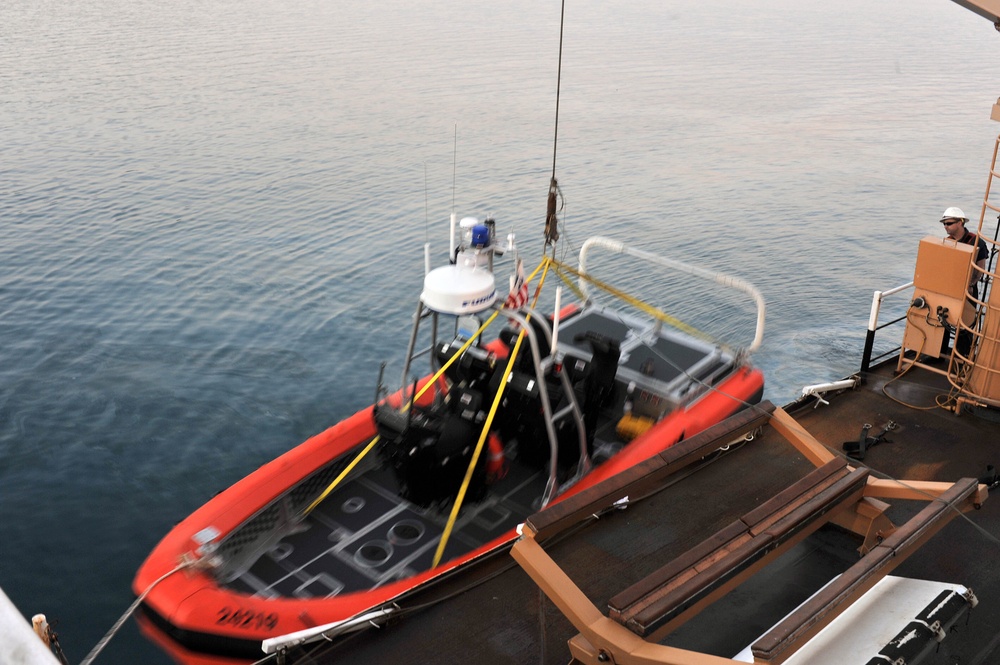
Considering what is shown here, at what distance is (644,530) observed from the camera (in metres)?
5.33

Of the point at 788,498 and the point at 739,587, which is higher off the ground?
the point at 788,498

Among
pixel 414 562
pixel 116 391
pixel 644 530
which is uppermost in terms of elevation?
pixel 644 530

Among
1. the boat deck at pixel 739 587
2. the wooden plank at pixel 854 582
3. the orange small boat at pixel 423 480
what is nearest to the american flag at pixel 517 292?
the orange small boat at pixel 423 480

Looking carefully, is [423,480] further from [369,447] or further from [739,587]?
[739,587]

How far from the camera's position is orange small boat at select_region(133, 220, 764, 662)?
16.2 ft

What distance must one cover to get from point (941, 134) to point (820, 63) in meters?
7.06

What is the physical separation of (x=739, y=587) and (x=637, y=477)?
1.13m

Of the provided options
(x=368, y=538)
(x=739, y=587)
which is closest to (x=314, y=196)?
(x=368, y=538)

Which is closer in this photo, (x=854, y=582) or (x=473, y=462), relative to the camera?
(x=854, y=582)

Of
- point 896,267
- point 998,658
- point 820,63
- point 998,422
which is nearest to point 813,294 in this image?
point 896,267

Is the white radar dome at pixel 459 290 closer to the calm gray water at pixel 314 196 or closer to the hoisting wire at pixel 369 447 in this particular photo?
the hoisting wire at pixel 369 447

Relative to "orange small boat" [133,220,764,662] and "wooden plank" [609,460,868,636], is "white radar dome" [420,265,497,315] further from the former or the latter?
"wooden plank" [609,460,868,636]

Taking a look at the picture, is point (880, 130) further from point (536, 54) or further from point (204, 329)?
point (204, 329)

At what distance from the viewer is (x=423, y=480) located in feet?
18.6
